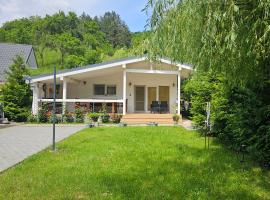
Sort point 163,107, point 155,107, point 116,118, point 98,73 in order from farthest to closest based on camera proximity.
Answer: point 98,73
point 163,107
point 155,107
point 116,118

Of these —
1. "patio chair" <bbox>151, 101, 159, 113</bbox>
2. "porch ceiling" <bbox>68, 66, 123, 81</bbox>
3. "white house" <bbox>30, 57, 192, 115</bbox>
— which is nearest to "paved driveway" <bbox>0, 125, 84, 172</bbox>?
"porch ceiling" <bbox>68, 66, 123, 81</bbox>

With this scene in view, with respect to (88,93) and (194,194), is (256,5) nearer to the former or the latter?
(194,194)

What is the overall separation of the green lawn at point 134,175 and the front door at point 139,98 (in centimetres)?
1504

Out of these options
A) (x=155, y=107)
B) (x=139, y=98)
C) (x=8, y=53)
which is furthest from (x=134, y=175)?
(x=8, y=53)

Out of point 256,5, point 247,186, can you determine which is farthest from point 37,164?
point 256,5

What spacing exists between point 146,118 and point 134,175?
15.0 metres

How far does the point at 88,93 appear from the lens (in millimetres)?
26141

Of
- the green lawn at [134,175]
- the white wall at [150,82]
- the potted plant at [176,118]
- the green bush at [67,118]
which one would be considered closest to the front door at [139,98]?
the white wall at [150,82]

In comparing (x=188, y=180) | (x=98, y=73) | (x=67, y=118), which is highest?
(x=98, y=73)

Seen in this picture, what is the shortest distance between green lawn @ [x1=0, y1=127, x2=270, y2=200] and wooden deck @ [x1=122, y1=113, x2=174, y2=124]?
10.8 meters

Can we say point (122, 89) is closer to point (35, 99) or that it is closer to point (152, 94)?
point (152, 94)

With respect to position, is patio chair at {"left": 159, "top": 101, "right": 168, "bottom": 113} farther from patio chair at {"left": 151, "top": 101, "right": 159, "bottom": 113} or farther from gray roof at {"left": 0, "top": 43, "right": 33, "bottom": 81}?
gray roof at {"left": 0, "top": 43, "right": 33, "bottom": 81}

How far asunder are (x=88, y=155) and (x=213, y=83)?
652 centimetres

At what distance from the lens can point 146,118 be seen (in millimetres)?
22484
